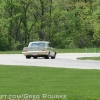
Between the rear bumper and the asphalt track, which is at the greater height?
the asphalt track

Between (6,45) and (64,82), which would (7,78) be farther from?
(6,45)

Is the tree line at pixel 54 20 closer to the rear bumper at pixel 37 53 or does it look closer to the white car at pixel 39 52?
the white car at pixel 39 52

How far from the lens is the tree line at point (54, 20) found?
262 feet

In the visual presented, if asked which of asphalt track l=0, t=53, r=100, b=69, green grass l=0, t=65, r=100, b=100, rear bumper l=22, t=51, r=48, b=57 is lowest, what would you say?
rear bumper l=22, t=51, r=48, b=57

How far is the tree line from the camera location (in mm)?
79812

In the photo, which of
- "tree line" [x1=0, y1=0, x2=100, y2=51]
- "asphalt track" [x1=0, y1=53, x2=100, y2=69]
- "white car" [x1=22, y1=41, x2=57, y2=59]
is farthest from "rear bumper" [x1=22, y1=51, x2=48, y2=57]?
"tree line" [x1=0, y1=0, x2=100, y2=51]

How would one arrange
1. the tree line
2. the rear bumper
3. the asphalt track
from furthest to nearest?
the tree line, the rear bumper, the asphalt track

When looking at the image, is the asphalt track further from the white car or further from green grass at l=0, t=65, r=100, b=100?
green grass at l=0, t=65, r=100, b=100

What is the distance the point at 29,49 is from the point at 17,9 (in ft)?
139

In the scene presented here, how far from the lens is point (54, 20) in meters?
82.9

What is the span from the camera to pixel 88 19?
7875cm

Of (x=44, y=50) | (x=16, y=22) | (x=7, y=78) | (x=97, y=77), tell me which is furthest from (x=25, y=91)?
(x=16, y=22)

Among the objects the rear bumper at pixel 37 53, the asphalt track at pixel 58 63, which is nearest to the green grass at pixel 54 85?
the asphalt track at pixel 58 63

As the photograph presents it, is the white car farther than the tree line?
No
